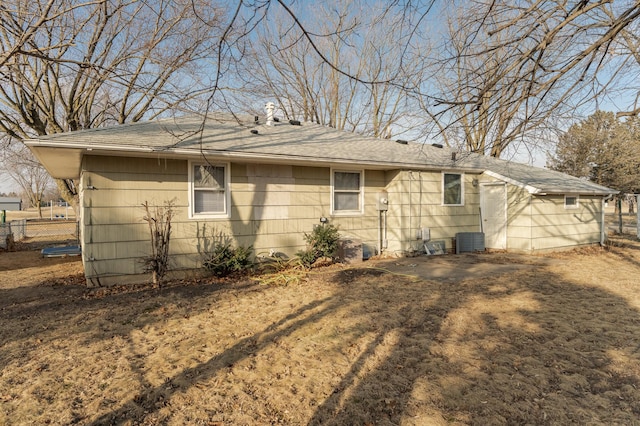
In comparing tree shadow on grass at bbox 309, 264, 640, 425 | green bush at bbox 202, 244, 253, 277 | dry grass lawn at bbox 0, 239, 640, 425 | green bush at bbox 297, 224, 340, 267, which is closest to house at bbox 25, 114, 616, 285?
green bush at bbox 202, 244, 253, 277

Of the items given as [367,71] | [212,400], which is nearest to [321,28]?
[367,71]

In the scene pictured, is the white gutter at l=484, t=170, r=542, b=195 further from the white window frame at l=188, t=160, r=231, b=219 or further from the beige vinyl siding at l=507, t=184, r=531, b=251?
the white window frame at l=188, t=160, r=231, b=219

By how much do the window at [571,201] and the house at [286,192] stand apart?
1.4 inches

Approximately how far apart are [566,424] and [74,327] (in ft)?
17.6

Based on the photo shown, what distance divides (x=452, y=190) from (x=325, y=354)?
8.75m

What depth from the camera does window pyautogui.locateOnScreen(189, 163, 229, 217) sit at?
7.67 metres

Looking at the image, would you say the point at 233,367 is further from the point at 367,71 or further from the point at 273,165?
the point at 367,71

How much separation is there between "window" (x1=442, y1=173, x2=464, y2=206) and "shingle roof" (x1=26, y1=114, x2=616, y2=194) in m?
0.38

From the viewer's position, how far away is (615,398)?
291 centimetres

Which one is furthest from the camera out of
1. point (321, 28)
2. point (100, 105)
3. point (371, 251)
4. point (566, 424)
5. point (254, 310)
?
point (100, 105)

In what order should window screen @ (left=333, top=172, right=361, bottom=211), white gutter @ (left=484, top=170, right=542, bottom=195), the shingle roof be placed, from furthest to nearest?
white gutter @ (left=484, top=170, right=542, bottom=195) → window screen @ (left=333, top=172, right=361, bottom=211) → the shingle roof

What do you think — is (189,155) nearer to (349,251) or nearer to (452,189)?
(349,251)

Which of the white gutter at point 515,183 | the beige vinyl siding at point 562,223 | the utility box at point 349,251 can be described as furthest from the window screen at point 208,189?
the beige vinyl siding at point 562,223

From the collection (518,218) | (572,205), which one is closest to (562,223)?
(572,205)
